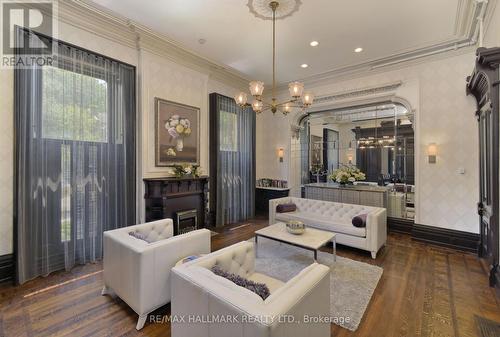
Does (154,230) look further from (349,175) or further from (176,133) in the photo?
(349,175)

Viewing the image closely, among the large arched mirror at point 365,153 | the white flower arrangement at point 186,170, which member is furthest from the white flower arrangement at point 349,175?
the white flower arrangement at point 186,170

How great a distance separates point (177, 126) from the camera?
4.64m

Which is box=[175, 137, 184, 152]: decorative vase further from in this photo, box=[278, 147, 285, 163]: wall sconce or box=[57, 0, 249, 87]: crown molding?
box=[278, 147, 285, 163]: wall sconce

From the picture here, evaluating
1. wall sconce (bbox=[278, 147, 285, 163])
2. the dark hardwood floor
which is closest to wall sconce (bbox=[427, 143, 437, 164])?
the dark hardwood floor

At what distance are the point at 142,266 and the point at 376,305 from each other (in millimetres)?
2465

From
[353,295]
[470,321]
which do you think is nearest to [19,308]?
[353,295]

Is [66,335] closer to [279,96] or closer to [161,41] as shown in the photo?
[161,41]

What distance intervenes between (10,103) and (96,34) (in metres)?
1.61

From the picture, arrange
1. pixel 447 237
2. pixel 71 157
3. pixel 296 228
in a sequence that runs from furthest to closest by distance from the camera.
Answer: pixel 447 237, pixel 296 228, pixel 71 157

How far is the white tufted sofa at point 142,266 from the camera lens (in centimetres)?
212

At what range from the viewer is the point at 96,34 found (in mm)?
3615

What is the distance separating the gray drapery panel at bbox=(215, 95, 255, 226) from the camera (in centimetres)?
560

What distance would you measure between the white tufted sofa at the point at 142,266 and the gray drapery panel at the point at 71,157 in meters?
1.26

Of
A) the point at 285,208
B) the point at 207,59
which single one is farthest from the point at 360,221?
the point at 207,59
